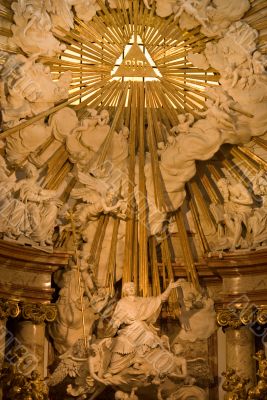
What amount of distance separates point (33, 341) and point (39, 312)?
0.45 metres

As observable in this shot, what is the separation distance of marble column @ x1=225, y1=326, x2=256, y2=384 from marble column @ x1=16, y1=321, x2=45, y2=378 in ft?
9.33

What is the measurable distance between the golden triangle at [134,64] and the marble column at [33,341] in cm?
417

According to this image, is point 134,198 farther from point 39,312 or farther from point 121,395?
point 121,395

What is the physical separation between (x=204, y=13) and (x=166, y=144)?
2.11 m

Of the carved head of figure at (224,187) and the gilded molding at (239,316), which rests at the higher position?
the carved head of figure at (224,187)

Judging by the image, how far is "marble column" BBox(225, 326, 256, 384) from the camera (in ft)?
55.1

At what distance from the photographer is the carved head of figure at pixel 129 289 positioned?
1708cm

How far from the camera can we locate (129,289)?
56.0 ft

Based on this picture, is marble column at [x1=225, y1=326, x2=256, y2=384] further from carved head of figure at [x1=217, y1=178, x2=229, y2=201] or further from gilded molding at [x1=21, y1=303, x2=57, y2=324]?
gilded molding at [x1=21, y1=303, x2=57, y2=324]

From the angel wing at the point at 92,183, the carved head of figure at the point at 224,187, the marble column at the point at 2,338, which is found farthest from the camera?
the carved head of figure at the point at 224,187

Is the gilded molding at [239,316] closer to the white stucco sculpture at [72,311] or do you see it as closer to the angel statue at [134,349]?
the angel statue at [134,349]

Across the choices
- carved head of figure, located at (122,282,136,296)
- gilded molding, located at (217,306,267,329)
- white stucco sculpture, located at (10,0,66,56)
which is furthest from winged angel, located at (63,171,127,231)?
gilded molding, located at (217,306,267,329)

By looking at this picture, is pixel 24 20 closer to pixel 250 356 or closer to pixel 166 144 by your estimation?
pixel 166 144

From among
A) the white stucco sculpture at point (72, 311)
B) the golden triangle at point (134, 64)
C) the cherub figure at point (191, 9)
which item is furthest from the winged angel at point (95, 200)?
the cherub figure at point (191, 9)
